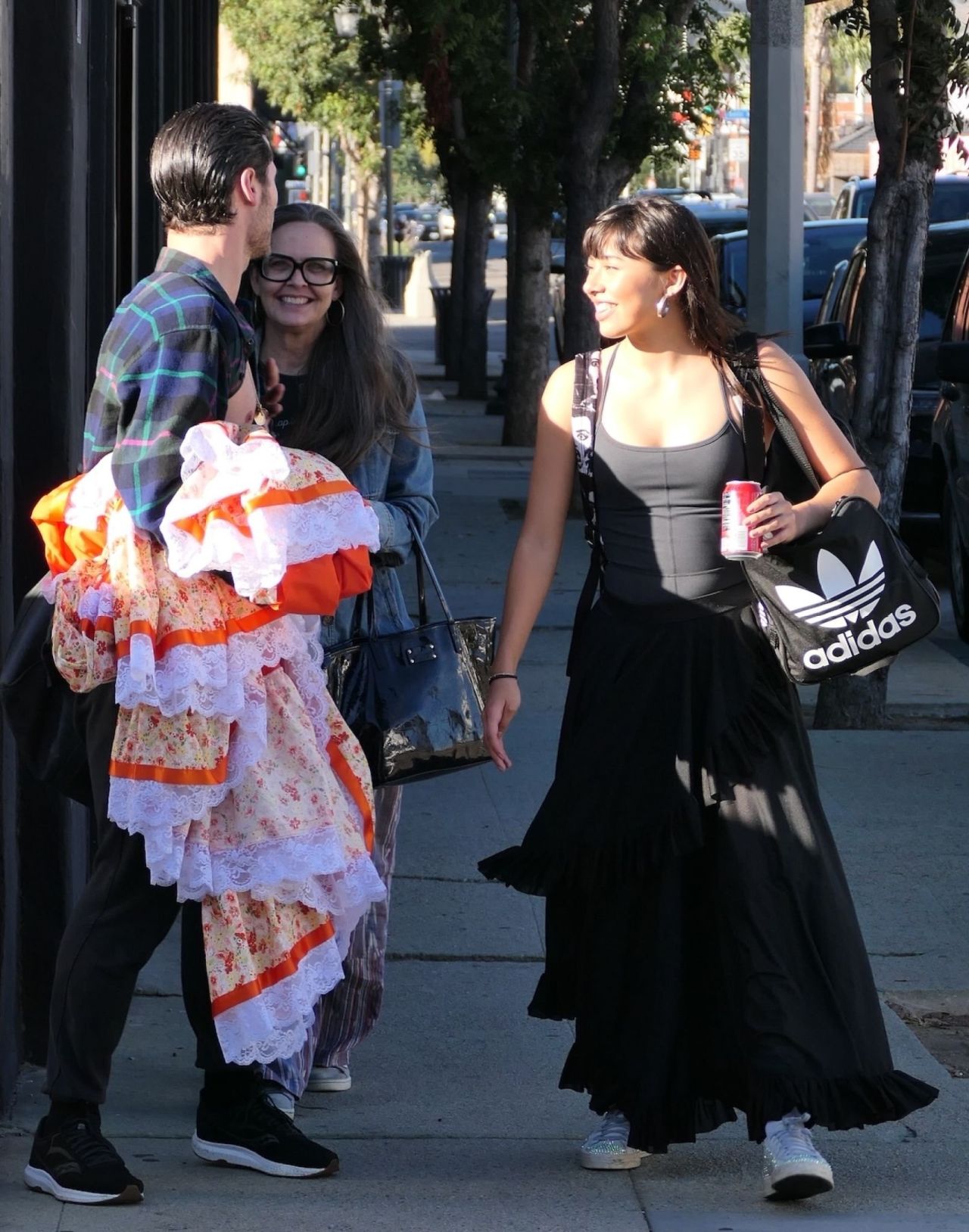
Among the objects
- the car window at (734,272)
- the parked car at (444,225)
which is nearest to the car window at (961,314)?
the car window at (734,272)

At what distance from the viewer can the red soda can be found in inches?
144

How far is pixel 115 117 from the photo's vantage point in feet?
19.4

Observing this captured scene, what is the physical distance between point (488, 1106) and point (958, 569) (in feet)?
22.9

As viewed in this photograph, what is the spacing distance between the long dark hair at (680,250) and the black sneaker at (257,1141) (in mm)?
1727

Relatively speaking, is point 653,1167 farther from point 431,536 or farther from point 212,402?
point 431,536

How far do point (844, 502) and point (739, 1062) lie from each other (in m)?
1.08

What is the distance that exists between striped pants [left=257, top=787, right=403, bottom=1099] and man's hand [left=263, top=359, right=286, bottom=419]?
3.00 feet

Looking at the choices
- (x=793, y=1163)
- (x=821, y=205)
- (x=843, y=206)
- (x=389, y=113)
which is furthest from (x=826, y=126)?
(x=793, y=1163)

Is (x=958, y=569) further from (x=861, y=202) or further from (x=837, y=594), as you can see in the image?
A: (x=861, y=202)

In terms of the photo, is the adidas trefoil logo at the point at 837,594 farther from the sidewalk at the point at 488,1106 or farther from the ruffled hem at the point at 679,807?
the sidewalk at the point at 488,1106

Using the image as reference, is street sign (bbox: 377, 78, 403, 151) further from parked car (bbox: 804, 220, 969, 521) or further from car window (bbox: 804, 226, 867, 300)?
parked car (bbox: 804, 220, 969, 521)

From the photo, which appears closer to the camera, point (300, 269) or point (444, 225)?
point (300, 269)

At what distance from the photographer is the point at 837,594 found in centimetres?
381

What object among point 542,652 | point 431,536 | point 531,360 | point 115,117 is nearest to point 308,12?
point 531,360
